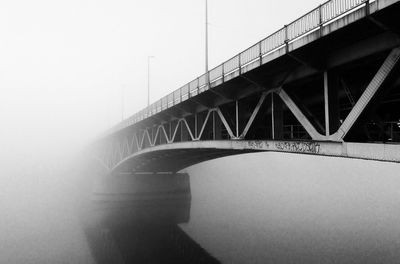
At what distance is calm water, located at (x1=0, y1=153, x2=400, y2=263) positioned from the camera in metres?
22.0

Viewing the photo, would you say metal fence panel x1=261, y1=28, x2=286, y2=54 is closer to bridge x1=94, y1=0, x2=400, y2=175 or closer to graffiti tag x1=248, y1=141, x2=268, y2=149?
bridge x1=94, y1=0, x2=400, y2=175

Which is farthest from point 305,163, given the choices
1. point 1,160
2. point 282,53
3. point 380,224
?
point 1,160

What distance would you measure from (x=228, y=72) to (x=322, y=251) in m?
15.1

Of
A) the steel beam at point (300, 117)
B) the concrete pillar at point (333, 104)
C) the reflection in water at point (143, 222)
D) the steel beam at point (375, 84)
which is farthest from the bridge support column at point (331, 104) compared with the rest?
the reflection in water at point (143, 222)

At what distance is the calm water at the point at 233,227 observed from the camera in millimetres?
21953

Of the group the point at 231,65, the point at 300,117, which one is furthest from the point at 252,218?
the point at 300,117

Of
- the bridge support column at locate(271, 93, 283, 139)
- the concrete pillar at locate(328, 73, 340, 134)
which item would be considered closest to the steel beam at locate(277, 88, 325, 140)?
the concrete pillar at locate(328, 73, 340, 134)

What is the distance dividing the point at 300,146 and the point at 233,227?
2046 centimetres

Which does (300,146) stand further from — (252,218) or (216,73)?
(252,218)

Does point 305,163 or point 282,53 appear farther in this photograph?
point 305,163

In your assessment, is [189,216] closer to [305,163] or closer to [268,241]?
[268,241]

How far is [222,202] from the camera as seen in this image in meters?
41.4

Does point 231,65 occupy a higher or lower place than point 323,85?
higher

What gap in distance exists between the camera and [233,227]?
94.7 feet
